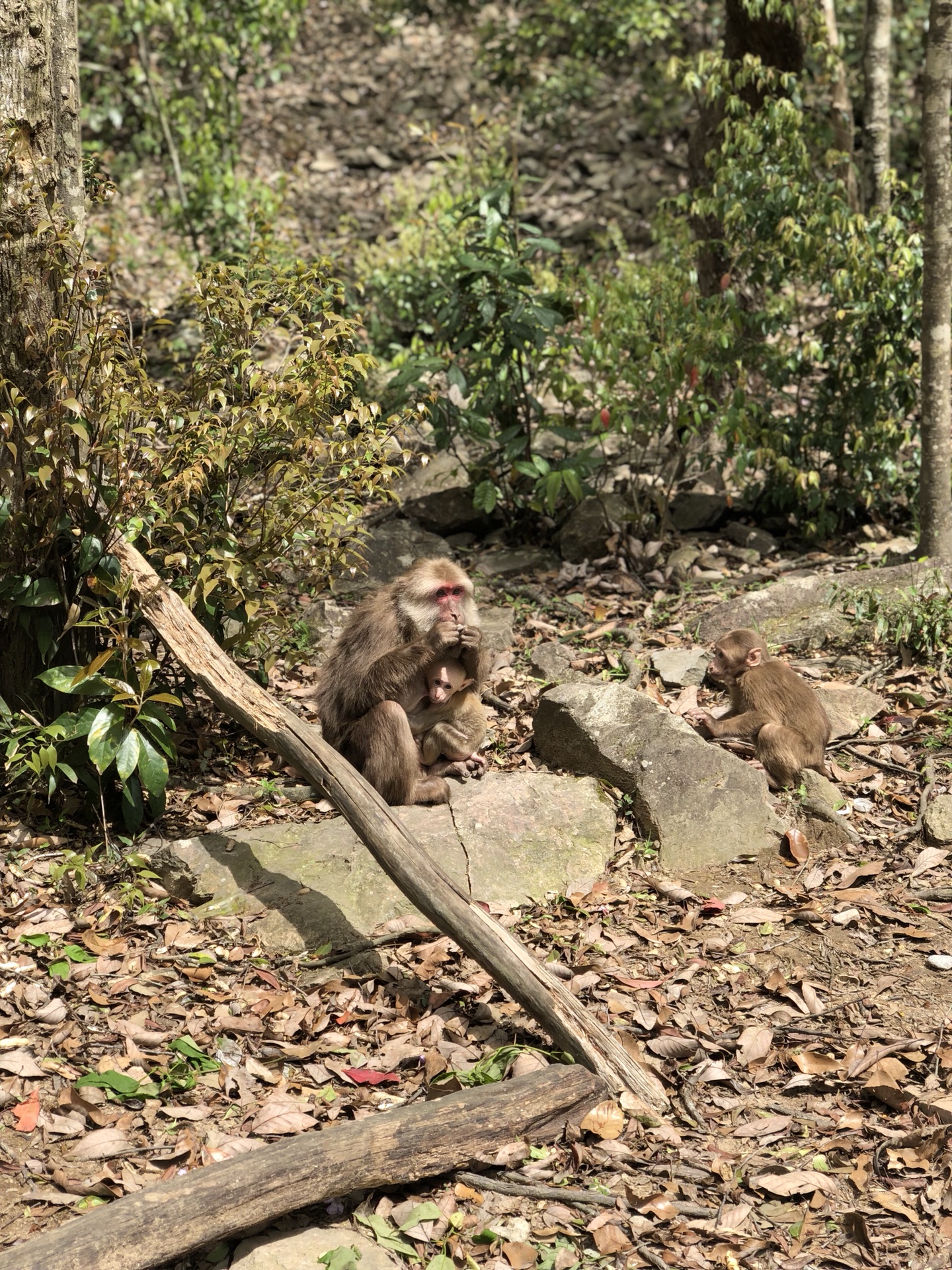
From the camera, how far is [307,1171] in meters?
3.64

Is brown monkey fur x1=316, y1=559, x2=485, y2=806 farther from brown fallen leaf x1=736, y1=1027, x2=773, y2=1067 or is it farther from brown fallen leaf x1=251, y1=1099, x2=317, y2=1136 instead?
brown fallen leaf x1=736, y1=1027, x2=773, y2=1067

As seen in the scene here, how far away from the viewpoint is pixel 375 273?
11938mm

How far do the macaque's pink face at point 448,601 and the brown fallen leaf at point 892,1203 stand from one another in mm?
3057

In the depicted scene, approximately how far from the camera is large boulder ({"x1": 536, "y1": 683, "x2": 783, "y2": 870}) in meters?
5.59

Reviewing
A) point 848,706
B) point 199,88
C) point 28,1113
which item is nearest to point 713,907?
point 848,706

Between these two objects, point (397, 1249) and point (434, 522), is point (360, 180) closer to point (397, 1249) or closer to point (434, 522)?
point (434, 522)

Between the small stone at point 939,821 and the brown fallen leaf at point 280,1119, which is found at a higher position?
the small stone at point 939,821

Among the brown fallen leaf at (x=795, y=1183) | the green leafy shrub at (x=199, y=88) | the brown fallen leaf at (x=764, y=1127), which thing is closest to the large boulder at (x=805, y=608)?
the brown fallen leaf at (x=764, y=1127)

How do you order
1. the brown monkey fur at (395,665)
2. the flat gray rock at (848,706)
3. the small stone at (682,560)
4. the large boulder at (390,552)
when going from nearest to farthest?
1. the brown monkey fur at (395,665)
2. the flat gray rock at (848,706)
3. the large boulder at (390,552)
4. the small stone at (682,560)

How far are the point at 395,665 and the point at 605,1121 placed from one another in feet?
7.58

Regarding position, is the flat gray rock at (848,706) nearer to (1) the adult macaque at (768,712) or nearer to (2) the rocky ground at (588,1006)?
(2) the rocky ground at (588,1006)

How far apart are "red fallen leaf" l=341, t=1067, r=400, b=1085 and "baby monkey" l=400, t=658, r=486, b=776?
6.28 ft

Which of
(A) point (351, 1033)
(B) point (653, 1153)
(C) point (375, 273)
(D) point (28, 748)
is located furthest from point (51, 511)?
(C) point (375, 273)

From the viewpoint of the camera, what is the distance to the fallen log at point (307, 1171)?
3.31 meters
